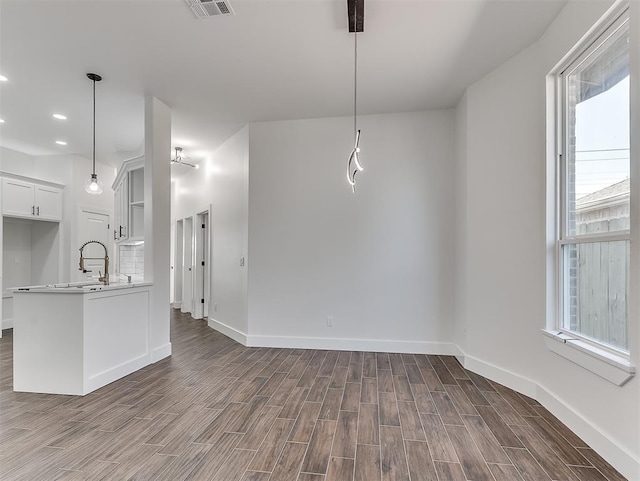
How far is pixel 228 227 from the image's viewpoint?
5250mm

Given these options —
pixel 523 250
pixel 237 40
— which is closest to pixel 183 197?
pixel 237 40

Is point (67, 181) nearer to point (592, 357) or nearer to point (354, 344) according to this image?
point (354, 344)

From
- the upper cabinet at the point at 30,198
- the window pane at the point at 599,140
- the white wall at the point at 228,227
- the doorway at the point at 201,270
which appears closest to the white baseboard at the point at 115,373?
the white wall at the point at 228,227

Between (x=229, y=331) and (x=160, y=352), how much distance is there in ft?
4.13

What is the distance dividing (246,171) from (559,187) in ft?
11.9

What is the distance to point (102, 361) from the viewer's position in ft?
10.5

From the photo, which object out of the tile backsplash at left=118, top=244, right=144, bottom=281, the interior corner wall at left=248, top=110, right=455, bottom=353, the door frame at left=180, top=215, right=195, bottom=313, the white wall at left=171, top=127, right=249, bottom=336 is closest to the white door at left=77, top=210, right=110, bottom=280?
the tile backsplash at left=118, top=244, right=144, bottom=281

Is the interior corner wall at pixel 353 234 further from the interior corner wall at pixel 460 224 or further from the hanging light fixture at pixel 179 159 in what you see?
the hanging light fixture at pixel 179 159

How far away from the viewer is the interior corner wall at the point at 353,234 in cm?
425

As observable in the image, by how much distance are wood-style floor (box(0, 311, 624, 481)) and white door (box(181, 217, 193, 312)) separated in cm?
376

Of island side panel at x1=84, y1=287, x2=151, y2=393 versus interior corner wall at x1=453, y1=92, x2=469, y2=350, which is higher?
interior corner wall at x1=453, y1=92, x2=469, y2=350

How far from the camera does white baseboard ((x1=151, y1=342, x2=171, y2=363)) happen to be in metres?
3.86

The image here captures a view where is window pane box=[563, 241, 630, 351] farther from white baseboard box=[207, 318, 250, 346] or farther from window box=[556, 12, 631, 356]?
white baseboard box=[207, 318, 250, 346]

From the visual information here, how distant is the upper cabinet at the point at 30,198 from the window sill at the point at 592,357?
7144mm
